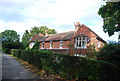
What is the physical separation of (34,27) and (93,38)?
60.1 meters

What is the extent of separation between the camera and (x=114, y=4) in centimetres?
968

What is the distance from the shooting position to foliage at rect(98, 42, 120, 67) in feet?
39.8

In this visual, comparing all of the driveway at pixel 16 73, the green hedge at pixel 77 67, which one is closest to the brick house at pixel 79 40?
the green hedge at pixel 77 67

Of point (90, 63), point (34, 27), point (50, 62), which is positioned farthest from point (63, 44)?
point (34, 27)

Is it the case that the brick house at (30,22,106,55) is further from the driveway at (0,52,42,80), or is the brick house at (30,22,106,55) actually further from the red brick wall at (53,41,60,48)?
the driveway at (0,52,42,80)

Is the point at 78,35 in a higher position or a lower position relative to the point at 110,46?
higher

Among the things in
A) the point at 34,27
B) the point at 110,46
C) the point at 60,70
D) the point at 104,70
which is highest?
the point at 34,27

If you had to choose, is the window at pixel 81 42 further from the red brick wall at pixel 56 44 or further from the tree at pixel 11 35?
the tree at pixel 11 35

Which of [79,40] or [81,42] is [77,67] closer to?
[81,42]

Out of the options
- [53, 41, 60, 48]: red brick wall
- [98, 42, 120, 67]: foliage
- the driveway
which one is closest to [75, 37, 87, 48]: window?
[53, 41, 60, 48]: red brick wall

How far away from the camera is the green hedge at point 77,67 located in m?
6.40

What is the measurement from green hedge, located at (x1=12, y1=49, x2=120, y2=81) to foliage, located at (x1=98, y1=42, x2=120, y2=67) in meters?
6.25

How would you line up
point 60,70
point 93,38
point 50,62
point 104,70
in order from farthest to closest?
1. point 93,38
2. point 50,62
3. point 60,70
4. point 104,70

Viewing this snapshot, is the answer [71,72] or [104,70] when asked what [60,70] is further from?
[104,70]
